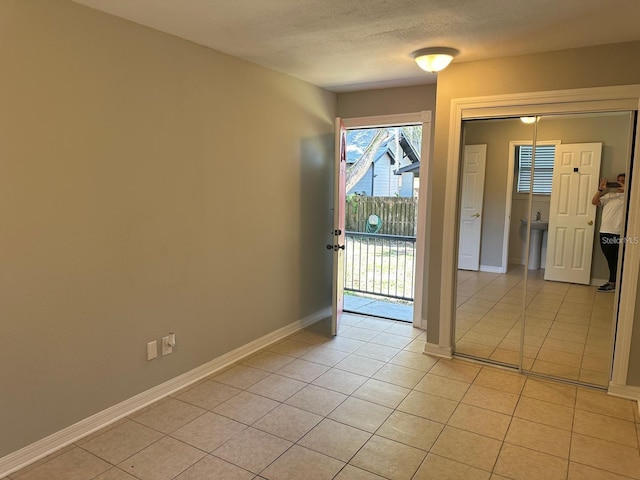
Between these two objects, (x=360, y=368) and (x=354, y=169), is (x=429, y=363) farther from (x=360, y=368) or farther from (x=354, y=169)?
(x=354, y=169)

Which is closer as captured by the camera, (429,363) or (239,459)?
(239,459)

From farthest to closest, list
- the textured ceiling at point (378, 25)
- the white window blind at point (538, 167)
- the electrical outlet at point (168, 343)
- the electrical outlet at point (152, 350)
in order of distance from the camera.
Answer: the white window blind at point (538, 167) < the electrical outlet at point (168, 343) < the electrical outlet at point (152, 350) < the textured ceiling at point (378, 25)

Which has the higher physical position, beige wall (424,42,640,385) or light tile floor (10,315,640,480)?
beige wall (424,42,640,385)

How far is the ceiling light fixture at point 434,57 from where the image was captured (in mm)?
3053

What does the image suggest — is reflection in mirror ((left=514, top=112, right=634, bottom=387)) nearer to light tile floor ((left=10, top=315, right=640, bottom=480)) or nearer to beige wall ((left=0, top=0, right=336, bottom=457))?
light tile floor ((left=10, top=315, right=640, bottom=480))

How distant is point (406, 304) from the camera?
5.33m

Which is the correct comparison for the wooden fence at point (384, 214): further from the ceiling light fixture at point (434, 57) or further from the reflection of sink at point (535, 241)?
the ceiling light fixture at point (434, 57)

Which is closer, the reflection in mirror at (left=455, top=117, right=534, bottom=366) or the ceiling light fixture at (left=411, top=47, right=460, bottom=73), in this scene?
the ceiling light fixture at (left=411, top=47, right=460, bottom=73)

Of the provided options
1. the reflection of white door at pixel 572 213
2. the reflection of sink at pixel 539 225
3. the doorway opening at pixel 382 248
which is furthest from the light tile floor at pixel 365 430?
the doorway opening at pixel 382 248

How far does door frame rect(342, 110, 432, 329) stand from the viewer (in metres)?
4.24

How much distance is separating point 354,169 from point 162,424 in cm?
509

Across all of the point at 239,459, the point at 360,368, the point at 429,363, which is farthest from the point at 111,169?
the point at 429,363

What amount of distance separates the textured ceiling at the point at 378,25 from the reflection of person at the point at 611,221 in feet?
3.24

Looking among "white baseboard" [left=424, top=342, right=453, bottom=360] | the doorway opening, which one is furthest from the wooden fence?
"white baseboard" [left=424, top=342, right=453, bottom=360]
